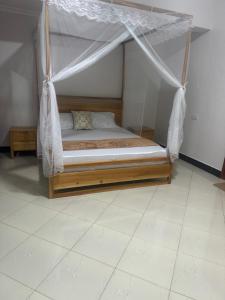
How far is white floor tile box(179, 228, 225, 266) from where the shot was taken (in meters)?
1.95

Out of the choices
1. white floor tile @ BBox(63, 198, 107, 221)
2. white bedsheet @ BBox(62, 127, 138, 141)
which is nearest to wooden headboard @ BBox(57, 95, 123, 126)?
white bedsheet @ BBox(62, 127, 138, 141)

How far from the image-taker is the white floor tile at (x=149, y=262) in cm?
170

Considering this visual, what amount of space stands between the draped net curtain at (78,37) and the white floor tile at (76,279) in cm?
108

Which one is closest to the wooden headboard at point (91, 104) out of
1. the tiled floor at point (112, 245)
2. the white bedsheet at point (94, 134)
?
the white bedsheet at point (94, 134)

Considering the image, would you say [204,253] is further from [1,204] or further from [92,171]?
[1,204]

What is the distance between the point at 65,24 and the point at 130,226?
2305 millimetres

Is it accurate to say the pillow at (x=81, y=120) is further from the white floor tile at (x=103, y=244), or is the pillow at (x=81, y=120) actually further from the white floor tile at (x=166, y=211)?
the white floor tile at (x=103, y=244)

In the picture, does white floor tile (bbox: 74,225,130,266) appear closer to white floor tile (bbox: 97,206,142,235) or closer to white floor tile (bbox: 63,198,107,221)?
white floor tile (bbox: 97,206,142,235)

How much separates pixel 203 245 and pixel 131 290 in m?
0.87

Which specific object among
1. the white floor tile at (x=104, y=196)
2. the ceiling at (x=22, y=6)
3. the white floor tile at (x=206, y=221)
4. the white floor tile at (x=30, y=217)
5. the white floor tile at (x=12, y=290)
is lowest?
the white floor tile at (x=206, y=221)

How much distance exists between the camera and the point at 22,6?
3.40 metres

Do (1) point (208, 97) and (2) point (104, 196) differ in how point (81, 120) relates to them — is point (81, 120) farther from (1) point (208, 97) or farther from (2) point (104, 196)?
(1) point (208, 97)

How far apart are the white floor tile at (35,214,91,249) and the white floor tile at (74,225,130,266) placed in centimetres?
8

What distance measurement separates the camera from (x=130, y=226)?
7.45ft
